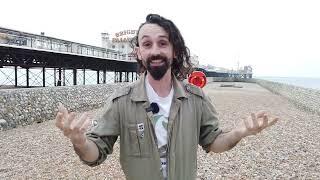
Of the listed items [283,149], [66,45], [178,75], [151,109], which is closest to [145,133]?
[151,109]

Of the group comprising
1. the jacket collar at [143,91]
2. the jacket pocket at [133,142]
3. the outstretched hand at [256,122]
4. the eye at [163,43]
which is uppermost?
the eye at [163,43]

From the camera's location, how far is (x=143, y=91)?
2158 mm

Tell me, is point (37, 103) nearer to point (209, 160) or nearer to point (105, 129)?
point (209, 160)

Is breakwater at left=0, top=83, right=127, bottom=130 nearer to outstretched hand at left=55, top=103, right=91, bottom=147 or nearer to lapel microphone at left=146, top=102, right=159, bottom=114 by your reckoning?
lapel microphone at left=146, top=102, right=159, bottom=114

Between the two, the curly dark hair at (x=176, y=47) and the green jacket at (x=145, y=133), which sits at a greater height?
the curly dark hair at (x=176, y=47)

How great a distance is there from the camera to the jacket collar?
6.99 ft

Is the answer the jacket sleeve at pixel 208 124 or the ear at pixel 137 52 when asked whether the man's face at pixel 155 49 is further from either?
the jacket sleeve at pixel 208 124

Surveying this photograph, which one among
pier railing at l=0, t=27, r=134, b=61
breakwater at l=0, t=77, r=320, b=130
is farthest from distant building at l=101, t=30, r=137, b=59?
breakwater at l=0, t=77, r=320, b=130

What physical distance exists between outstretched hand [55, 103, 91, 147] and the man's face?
1.63ft

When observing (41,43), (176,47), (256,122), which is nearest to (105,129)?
(176,47)

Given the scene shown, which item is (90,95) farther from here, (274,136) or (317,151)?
(317,151)

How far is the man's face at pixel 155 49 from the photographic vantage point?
2156 millimetres

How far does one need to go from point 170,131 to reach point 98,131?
425 millimetres

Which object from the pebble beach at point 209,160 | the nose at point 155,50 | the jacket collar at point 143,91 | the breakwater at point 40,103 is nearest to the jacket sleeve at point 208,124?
the jacket collar at point 143,91
